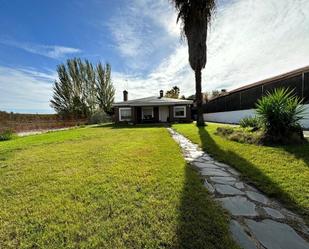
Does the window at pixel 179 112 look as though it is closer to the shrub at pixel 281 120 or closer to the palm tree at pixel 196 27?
the palm tree at pixel 196 27

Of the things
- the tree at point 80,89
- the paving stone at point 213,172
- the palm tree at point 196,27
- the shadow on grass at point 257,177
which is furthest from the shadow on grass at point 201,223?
the tree at point 80,89

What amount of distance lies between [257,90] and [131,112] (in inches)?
508

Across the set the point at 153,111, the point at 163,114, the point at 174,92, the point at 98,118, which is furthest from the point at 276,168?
the point at 174,92

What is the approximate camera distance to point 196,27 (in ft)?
41.5

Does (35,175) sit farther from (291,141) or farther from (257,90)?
(257,90)

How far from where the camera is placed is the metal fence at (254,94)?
10156mm

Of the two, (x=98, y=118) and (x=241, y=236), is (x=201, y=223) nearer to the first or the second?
(x=241, y=236)

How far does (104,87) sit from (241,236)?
A: 31.0 metres

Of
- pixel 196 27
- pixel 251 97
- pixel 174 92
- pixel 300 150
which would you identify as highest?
pixel 196 27

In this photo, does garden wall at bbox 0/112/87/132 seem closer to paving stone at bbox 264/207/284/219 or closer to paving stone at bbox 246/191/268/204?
paving stone at bbox 246/191/268/204

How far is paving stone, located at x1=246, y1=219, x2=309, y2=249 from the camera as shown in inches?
73.7

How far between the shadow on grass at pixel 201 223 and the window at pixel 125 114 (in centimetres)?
1934

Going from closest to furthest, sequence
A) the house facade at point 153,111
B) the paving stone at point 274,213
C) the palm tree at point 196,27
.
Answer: the paving stone at point 274,213 < the palm tree at point 196,27 < the house facade at point 153,111

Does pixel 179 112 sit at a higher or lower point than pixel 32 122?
higher
